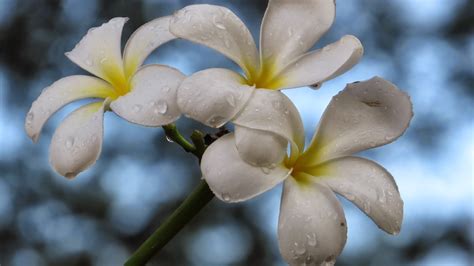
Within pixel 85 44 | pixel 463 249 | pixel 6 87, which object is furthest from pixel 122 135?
pixel 85 44

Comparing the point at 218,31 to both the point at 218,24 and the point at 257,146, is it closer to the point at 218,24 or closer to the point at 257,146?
the point at 218,24

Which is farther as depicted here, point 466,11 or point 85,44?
point 466,11

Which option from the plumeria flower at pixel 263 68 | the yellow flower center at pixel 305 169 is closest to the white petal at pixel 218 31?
the plumeria flower at pixel 263 68

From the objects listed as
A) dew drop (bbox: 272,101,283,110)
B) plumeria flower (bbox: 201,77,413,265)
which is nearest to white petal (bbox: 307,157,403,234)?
plumeria flower (bbox: 201,77,413,265)

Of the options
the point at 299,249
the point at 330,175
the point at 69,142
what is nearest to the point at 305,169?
the point at 330,175

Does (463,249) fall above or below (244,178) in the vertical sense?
below

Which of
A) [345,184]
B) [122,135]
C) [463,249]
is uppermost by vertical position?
[345,184]

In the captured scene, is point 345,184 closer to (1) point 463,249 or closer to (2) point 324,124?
(2) point 324,124

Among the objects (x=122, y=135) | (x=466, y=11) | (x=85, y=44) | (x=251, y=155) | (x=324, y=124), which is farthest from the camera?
(x=466, y=11)
